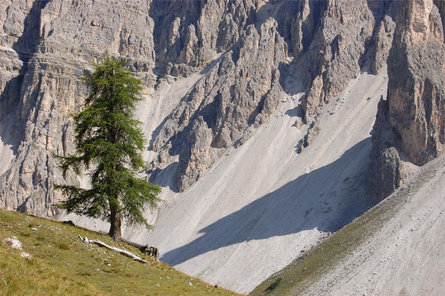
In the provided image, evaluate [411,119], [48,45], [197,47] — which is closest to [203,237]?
[411,119]

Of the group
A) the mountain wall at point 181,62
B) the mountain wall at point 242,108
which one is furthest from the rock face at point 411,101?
the mountain wall at point 181,62

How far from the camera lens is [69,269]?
1734 cm

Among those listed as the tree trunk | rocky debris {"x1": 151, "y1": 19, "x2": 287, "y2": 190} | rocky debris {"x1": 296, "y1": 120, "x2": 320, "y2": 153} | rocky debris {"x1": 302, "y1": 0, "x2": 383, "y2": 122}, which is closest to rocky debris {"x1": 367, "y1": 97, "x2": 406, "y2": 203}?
rocky debris {"x1": 296, "y1": 120, "x2": 320, "y2": 153}

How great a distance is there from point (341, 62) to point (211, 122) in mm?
39059

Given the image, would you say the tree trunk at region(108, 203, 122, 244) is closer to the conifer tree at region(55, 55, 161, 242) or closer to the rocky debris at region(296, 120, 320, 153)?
the conifer tree at region(55, 55, 161, 242)

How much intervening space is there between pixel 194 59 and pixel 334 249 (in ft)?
347

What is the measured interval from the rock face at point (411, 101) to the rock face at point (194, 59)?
1.37 feet

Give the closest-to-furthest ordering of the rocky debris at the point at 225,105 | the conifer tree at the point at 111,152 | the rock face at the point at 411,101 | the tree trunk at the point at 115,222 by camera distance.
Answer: the conifer tree at the point at 111,152, the tree trunk at the point at 115,222, the rock face at the point at 411,101, the rocky debris at the point at 225,105

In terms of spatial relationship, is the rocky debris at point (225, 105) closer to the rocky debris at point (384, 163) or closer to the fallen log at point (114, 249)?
the rocky debris at point (384, 163)

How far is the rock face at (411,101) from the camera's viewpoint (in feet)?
270

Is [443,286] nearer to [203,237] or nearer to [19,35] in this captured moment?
[203,237]

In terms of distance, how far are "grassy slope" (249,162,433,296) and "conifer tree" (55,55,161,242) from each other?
33873mm

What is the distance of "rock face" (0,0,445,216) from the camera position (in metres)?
125

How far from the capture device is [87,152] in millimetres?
25172
